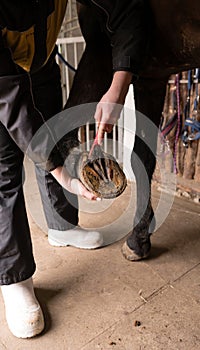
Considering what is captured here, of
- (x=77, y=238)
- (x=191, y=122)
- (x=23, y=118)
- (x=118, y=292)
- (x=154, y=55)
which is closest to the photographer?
(x=23, y=118)

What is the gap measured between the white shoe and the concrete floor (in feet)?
0.08

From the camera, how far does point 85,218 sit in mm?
1622

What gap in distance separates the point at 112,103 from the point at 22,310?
2.05 ft

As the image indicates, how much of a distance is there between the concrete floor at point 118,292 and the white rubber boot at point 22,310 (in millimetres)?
23

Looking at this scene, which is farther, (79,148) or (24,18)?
(79,148)

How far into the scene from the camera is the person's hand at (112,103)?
84 cm

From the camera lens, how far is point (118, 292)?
1143 mm

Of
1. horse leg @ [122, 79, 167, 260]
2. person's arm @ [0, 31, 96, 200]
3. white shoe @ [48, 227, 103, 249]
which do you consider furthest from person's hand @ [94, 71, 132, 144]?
white shoe @ [48, 227, 103, 249]

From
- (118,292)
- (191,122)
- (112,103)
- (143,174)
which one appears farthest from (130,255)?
(191,122)

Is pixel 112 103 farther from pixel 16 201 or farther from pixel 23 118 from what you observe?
pixel 16 201

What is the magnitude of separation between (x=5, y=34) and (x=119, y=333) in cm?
80

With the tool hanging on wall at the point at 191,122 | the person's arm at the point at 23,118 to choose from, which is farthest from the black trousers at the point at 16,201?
the tool hanging on wall at the point at 191,122

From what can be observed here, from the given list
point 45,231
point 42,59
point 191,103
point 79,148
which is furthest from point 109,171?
point 191,103

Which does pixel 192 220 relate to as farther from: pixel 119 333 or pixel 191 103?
pixel 119 333
